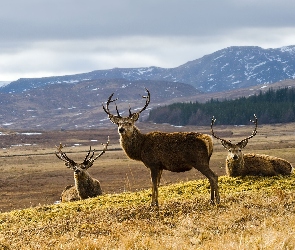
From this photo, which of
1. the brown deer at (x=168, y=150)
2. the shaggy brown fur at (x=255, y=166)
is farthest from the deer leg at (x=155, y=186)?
the shaggy brown fur at (x=255, y=166)

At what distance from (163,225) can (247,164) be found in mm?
9884

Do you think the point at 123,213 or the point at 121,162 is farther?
the point at 121,162

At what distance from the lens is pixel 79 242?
8562mm

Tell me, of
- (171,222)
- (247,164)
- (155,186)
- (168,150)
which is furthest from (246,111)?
(171,222)

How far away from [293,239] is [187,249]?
66.3 inches

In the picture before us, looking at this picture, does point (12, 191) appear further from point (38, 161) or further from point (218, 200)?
point (218, 200)

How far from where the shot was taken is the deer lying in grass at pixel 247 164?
60.6ft

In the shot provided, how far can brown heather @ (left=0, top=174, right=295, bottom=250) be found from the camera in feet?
26.4

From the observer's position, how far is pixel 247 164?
750 inches

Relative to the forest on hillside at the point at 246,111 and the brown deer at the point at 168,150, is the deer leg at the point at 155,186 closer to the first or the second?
the brown deer at the point at 168,150

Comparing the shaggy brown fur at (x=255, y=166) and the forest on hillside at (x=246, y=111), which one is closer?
the shaggy brown fur at (x=255, y=166)

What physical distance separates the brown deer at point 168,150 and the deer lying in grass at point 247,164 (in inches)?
210

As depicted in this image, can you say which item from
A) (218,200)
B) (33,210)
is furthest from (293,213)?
(33,210)

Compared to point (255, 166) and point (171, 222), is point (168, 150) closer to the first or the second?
point (171, 222)
